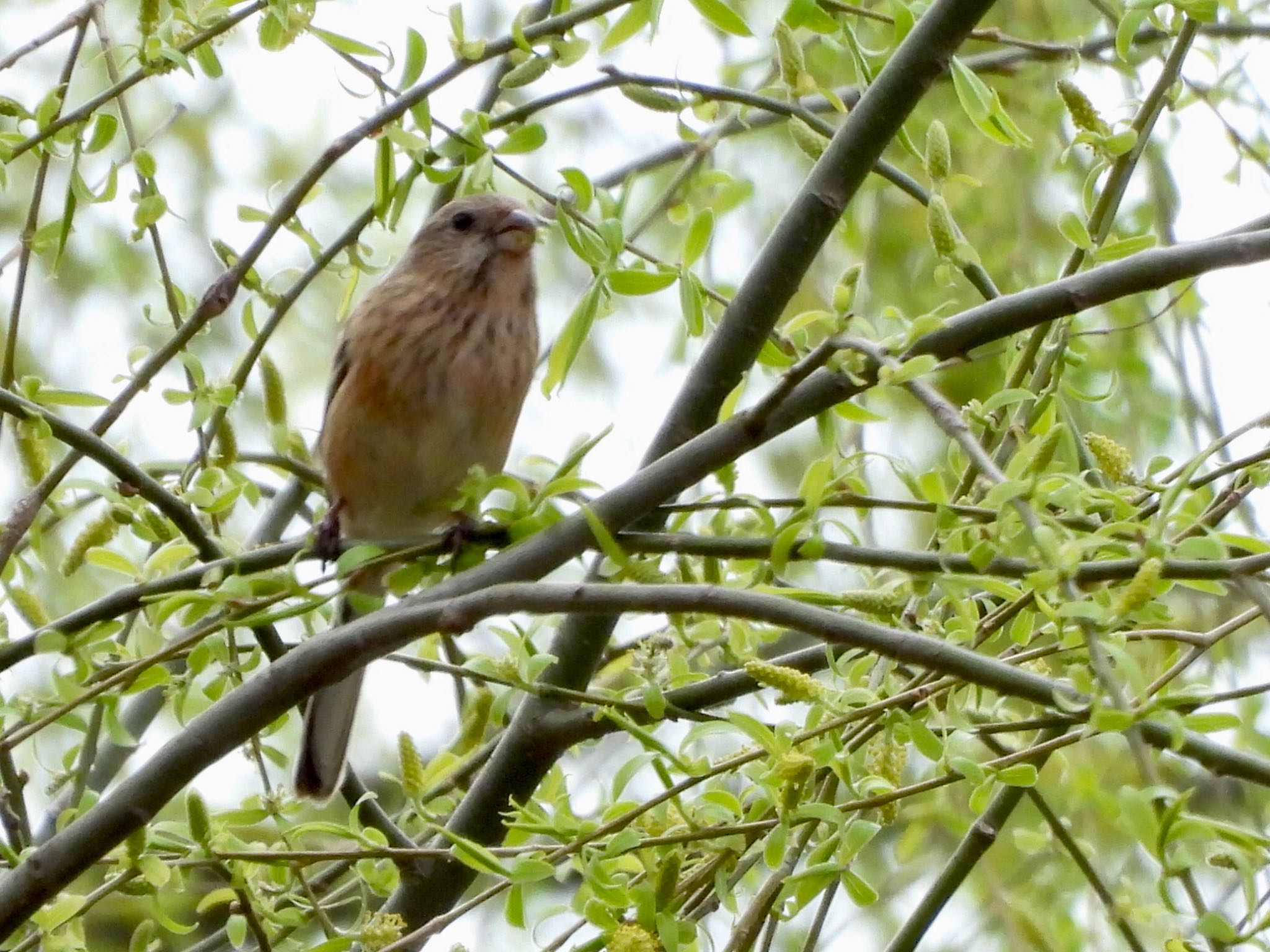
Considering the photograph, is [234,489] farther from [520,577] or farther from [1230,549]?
[1230,549]

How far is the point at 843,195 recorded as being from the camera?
8.20 feet

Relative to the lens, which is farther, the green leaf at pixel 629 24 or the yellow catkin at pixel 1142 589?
the green leaf at pixel 629 24

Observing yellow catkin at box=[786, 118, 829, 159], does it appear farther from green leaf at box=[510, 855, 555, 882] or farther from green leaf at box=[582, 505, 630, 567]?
green leaf at box=[510, 855, 555, 882]

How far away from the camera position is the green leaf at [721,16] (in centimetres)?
240

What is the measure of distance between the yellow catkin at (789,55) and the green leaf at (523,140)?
0.41 metres

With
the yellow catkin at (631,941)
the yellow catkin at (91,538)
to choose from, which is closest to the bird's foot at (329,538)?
the yellow catkin at (91,538)

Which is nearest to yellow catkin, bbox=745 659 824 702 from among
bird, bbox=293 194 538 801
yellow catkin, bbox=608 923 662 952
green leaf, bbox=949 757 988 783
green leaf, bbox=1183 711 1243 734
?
green leaf, bbox=949 757 988 783

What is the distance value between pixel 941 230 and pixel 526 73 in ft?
2.35

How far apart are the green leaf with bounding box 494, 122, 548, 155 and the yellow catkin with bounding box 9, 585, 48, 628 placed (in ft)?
3.54

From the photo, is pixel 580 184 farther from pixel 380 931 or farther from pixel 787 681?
pixel 380 931

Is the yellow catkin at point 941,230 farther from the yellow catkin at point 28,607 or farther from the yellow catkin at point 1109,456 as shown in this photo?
the yellow catkin at point 28,607

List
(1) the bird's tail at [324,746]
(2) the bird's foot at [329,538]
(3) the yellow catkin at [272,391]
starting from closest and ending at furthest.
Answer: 1. (3) the yellow catkin at [272,391]
2. (2) the bird's foot at [329,538]
3. (1) the bird's tail at [324,746]

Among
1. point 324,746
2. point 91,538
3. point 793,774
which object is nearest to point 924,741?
point 793,774

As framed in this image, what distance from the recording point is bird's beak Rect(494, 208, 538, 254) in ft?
14.3
